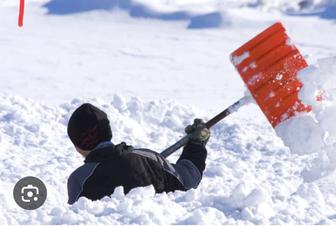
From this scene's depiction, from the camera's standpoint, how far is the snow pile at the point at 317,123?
412 centimetres

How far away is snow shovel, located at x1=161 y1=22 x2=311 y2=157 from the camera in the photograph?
14.1 feet

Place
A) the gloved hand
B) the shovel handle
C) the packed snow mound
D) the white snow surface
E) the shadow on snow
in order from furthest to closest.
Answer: the shadow on snow → the shovel handle → the gloved hand → the white snow surface → the packed snow mound

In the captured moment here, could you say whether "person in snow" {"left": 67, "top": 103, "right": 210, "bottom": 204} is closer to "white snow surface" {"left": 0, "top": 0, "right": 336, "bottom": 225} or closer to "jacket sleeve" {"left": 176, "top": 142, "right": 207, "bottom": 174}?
"white snow surface" {"left": 0, "top": 0, "right": 336, "bottom": 225}

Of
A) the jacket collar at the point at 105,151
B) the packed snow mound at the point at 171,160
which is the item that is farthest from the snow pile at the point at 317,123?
the jacket collar at the point at 105,151

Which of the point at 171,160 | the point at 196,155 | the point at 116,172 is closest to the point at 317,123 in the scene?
the point at 196,155

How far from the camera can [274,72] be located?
4352mm

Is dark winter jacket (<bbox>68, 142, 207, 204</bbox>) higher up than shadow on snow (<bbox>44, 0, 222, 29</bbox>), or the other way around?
dark winter jacket (<bbox>68, 142, 207, 204</bbox>)

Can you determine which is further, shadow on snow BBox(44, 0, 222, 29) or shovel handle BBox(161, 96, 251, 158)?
shadow on snow BBox(44, 0, 222, 29)

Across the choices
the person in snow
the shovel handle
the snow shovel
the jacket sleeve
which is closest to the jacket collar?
the person in snow

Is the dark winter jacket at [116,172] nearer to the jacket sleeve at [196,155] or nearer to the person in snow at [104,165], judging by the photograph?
the person in snow at [104,165]

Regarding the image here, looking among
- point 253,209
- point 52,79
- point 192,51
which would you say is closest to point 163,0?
point 192,51

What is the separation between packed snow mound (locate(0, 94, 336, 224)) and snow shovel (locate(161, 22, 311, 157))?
0.42 m

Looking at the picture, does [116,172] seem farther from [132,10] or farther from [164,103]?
[132,10]

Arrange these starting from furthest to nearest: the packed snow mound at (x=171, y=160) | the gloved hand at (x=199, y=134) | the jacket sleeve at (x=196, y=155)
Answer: the gloved hand at (x=199, y=134) < the jacket sleeve at (x=196, y=155) < the packed snow mound at (x=171, y=160)
